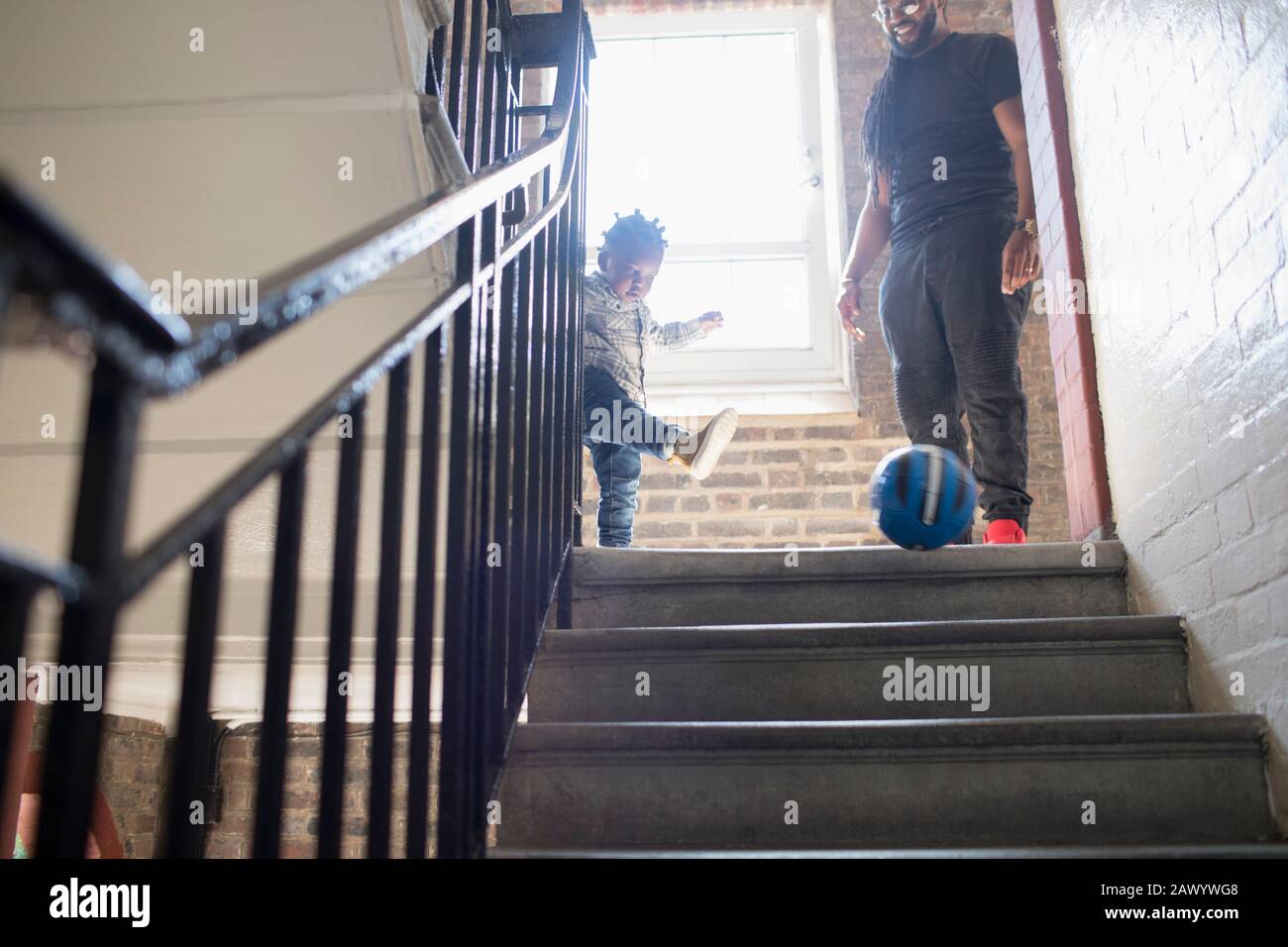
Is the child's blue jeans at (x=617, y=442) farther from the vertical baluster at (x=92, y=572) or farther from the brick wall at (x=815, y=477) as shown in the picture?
the vertical baluster at (x=92, y=572)

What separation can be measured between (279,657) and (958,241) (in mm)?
2375

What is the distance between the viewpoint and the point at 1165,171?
80.4 inches

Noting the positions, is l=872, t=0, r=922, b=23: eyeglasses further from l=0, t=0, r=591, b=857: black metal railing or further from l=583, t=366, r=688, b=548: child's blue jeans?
l=583, t=366, r=688, b=548: child's blue jeans

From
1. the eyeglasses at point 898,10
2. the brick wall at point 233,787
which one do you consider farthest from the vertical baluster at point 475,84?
the brick wall at point 233,787

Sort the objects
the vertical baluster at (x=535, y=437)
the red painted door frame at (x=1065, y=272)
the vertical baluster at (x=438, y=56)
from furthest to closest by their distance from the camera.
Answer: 1. the red painted door frame at (x=1065, y=272)
2. the vertical baluster at (x=438, y=56)
3. the vertical baluster at (x=535, y=437)

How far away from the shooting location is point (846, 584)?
2.29 m

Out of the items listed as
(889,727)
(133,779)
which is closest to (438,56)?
(889,727)

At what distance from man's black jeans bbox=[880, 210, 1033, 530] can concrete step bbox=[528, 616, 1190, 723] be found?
721 mm

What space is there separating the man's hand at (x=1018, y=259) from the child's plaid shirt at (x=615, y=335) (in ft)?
4.08

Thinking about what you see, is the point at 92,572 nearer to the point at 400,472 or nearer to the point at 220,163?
the point at 400,472

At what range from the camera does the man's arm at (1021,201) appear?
108 inches
